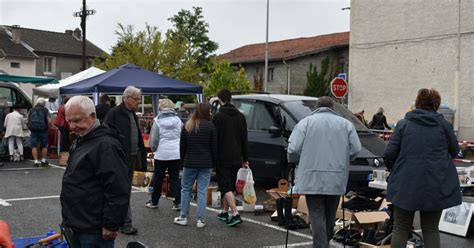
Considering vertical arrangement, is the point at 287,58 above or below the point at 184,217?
above

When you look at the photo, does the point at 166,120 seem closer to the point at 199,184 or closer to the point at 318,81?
the point at 199,184

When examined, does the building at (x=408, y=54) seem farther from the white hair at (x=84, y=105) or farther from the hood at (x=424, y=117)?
the white hair at (x=84, y=105)

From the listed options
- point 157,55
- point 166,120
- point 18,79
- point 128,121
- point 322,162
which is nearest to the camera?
point 322,162

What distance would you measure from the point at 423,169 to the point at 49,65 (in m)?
50.0

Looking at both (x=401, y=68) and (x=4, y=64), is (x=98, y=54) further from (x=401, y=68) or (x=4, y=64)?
(x=401, y=68)

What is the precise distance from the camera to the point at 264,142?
35.0 feet

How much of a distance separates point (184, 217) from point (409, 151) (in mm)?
3514

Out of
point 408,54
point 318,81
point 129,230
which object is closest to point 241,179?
point 129,230

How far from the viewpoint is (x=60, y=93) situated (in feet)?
50.0

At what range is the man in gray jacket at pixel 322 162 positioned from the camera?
5621mm

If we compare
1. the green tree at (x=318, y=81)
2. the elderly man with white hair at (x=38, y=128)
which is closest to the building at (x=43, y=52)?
the green tree at (x=318, y=81)

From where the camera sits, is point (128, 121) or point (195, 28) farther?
point (195, 28)

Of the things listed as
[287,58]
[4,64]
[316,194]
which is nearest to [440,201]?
[316,194]

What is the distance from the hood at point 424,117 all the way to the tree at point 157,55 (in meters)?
32.8
